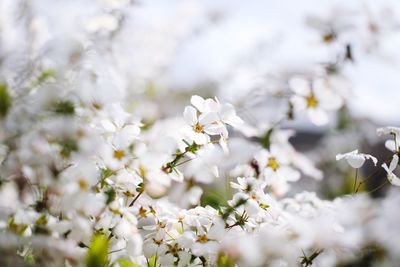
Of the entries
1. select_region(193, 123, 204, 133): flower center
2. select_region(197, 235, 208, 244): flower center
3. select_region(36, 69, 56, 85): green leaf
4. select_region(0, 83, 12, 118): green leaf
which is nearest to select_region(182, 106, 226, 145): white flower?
select_region(193, 123, 204, 133): flower center

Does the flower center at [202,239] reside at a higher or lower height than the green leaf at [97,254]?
lower

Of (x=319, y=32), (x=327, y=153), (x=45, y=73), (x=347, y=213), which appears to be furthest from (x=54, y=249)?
(x=327, y=153)

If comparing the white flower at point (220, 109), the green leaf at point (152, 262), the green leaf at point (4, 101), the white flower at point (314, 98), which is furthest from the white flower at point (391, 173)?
the green leaf at point (4, 101)

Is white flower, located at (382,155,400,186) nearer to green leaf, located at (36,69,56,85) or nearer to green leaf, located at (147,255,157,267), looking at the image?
green leaf, located at (147,255,157,267)

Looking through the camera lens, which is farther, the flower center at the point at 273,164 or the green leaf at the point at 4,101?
the flower center at the point at 273,164

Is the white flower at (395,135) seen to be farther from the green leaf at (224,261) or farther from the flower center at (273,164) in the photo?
the green leaf at (224,261)

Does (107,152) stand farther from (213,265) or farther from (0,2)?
(0,2)

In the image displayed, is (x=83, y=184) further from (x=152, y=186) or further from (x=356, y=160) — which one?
(x=356, y=160)

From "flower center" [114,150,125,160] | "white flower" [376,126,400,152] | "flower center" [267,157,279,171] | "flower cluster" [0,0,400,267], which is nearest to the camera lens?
"flower cluster" [0,0,400,267]
